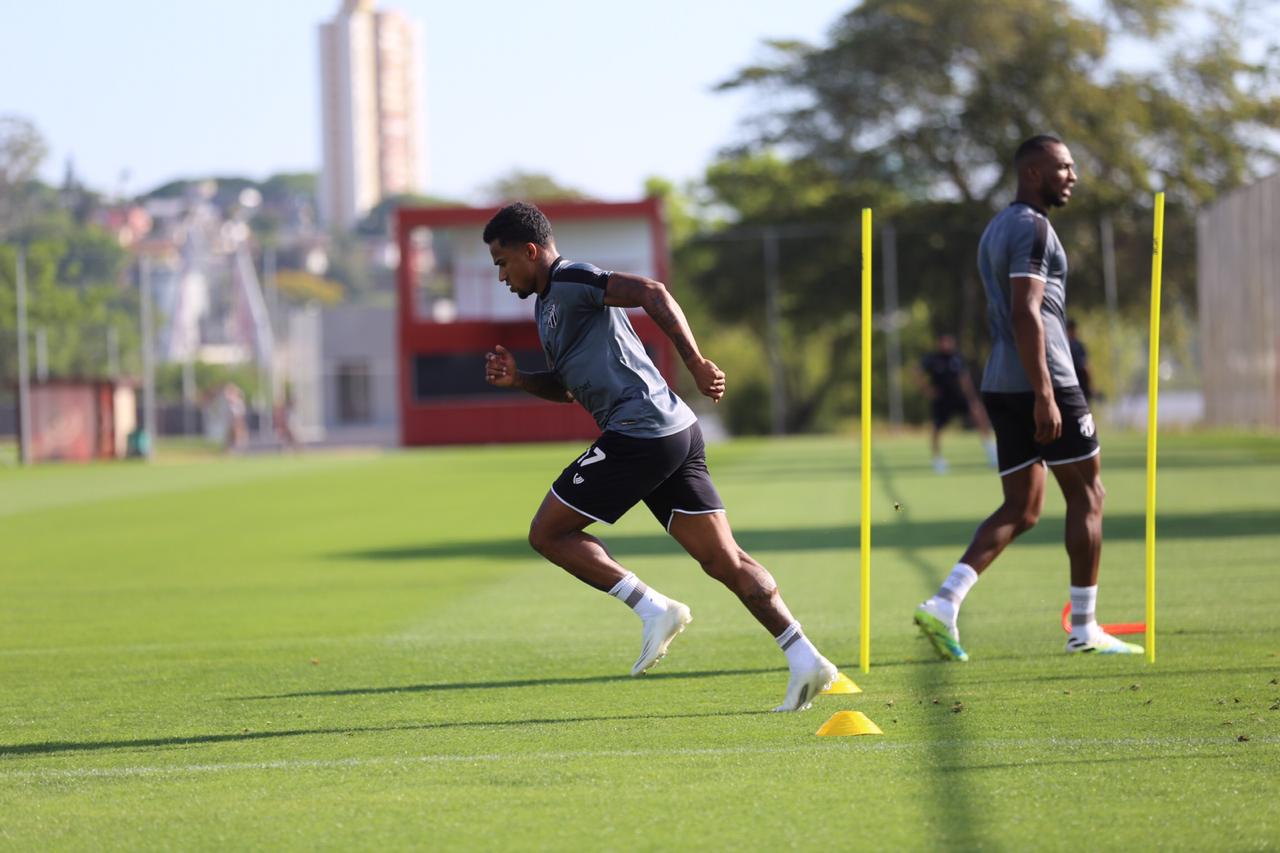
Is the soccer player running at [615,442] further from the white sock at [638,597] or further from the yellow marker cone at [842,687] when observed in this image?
the yellow marker cone at [842,687]

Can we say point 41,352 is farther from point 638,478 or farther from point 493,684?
point 638,478

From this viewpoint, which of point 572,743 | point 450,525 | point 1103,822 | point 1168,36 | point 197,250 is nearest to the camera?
point 1103,822

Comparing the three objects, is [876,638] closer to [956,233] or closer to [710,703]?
[710,703]

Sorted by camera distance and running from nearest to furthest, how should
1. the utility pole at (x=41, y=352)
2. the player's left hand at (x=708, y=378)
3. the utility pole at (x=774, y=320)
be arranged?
1. the player's left hand at (x=708, y=378)
2. the utility pole at (x=774, y=320)
3. the utility pole at (x=41, y=352)

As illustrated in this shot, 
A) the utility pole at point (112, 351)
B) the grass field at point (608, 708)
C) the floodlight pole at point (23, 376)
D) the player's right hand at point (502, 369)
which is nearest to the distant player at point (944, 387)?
the grass field at point (608, 708)

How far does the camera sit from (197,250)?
160 metres

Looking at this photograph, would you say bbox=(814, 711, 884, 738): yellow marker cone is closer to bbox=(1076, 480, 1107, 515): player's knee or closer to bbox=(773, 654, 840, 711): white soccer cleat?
bbox=(773, 654, 840, 711): white soccer cleat

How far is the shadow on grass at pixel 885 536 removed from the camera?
49.4 ft

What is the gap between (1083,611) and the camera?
8.34 m

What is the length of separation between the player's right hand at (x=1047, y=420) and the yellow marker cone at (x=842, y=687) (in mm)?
1354

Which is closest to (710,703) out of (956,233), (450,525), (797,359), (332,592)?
(332,592)

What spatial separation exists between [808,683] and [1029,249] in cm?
229

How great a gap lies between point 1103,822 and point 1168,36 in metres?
50.9

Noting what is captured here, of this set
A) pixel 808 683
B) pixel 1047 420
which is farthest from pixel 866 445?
pixel 808 683
